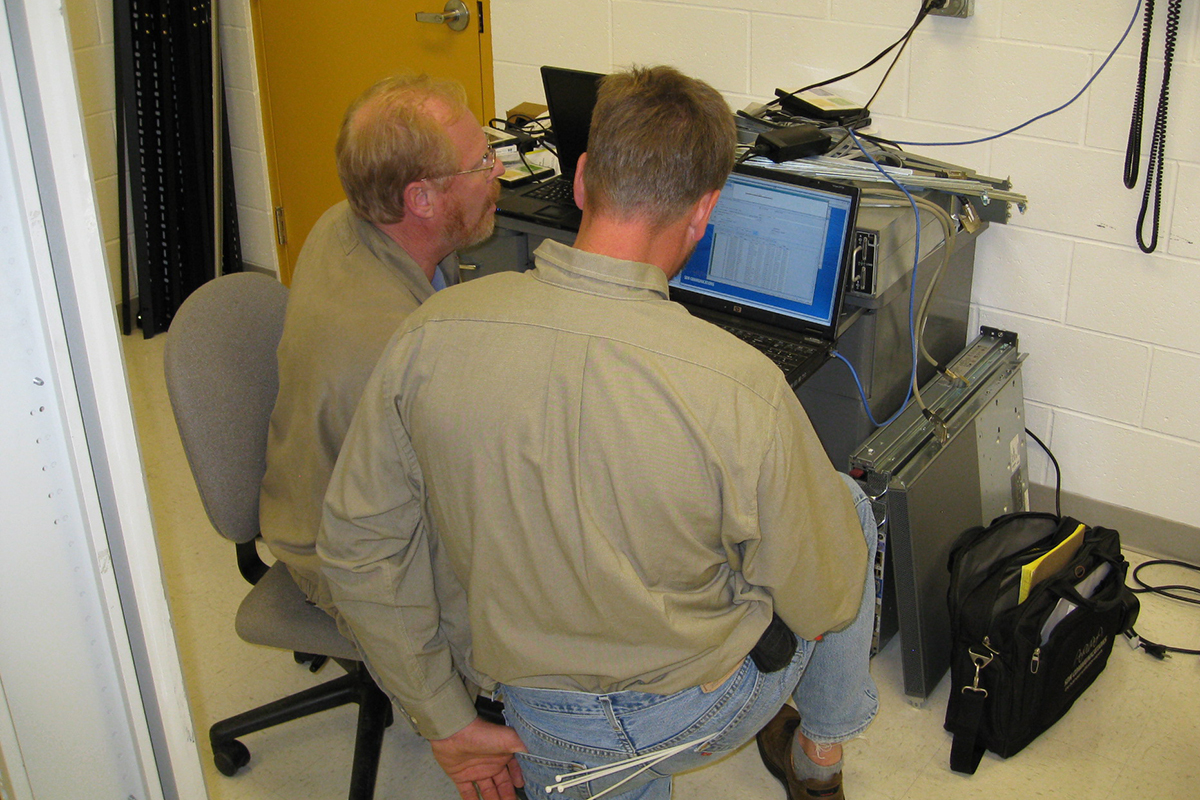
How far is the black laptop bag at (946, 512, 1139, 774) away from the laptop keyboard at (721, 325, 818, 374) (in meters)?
0.49

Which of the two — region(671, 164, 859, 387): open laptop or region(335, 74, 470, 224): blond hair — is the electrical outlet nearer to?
region(671, 164, 859, 387): open laptop

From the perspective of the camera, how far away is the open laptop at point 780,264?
178cm

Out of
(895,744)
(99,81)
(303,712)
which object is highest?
(99,81)

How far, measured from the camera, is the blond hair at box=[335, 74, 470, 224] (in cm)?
158

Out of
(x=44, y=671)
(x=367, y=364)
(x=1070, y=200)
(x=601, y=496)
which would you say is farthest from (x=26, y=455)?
(x=1070, y=200)

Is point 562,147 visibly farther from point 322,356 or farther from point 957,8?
point 322,356

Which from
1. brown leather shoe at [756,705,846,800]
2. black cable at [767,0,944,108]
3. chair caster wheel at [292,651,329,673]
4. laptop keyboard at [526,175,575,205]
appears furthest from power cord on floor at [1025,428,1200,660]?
chair caster wheel at [292,651,329,673]

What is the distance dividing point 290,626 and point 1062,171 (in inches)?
67.0

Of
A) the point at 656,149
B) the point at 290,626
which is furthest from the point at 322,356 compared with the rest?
the point at 656,149

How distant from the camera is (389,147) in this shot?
1.58 meters

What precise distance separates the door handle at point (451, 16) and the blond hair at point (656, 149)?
1871mm

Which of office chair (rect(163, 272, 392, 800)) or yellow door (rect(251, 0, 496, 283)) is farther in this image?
yellow door (rect(251, 0, 496, 283))

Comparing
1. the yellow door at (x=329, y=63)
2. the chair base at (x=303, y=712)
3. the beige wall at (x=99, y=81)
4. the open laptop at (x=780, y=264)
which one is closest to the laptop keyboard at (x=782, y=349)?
the open laptop at (x=780, y=264)

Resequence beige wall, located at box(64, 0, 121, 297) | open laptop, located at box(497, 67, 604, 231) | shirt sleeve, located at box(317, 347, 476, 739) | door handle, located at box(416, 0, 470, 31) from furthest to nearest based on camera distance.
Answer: beige wall, located at box(64, 0, 121, 297)
door handle, located at box(416, 0, 470, 31)
open laptop, located at box(497, 67, 604, 231)
shirt sleeve, located at box(317, 347, 476, 739)
